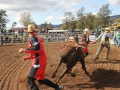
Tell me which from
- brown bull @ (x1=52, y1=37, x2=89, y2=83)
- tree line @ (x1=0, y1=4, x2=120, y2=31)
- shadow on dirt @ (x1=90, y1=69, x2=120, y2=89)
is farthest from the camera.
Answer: tree line @ (x1=0, y1=4, x2=120, y2=31)

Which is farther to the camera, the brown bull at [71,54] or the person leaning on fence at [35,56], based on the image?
the brown bull at [71,54]

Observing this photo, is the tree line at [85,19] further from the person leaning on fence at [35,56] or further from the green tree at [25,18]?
the person leaning on fence at [35,56]

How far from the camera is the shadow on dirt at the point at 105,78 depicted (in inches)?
281

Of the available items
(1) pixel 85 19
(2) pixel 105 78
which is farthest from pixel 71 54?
(1) pixel 85 19

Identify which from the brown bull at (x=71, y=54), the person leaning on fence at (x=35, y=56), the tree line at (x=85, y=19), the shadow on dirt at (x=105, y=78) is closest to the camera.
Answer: the person leaning on fence at (x=35, y=56)

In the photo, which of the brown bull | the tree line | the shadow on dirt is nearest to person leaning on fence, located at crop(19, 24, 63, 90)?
the brown bull

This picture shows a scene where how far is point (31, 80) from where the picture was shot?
5.59 metres

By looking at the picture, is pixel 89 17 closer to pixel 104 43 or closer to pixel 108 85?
pixel 104 43

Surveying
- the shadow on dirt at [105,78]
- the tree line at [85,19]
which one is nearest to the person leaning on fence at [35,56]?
the shadow on dirt at [105,78]

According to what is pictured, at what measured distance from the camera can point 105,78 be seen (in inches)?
314

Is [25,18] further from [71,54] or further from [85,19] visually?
[71,54]

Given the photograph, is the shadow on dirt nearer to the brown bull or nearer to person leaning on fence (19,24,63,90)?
the brown bull

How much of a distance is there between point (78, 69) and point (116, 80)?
80.7 inches

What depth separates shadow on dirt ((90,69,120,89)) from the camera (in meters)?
7.14
